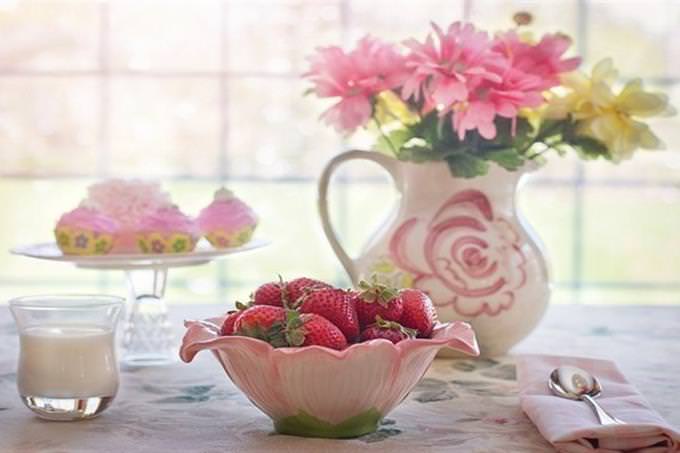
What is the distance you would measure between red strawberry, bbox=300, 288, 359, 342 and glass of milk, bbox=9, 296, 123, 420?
0.60ft

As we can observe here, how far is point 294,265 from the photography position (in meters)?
4.80

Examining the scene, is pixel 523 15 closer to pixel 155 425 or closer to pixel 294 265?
pixel 155 425

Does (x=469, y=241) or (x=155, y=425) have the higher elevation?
(x=469, y=241)

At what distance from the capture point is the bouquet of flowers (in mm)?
1232

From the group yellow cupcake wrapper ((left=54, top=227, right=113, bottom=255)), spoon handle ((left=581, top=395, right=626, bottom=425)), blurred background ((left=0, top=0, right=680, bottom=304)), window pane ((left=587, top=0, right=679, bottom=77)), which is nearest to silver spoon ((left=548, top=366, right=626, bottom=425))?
spoon handle ((left=581, top=395, right=626, bottom=425))

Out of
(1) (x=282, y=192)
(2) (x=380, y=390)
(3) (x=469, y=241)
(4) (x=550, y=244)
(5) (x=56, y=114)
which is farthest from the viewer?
(4) (x=550, y=244)

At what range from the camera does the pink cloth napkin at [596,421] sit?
81 centimetres

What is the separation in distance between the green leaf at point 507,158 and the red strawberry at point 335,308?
40 cm

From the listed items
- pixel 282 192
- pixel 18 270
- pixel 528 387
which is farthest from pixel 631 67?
pixel 528 387

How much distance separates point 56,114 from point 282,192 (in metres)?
0.89

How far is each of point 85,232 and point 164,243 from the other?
8 centimetres

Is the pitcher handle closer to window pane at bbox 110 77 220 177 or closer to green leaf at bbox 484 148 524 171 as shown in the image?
green leaf at bbox 484 148 524 171

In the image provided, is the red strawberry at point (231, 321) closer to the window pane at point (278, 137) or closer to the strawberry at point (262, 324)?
the strawberry at point (262, 324)

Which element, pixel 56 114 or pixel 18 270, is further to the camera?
pixel 18 270
